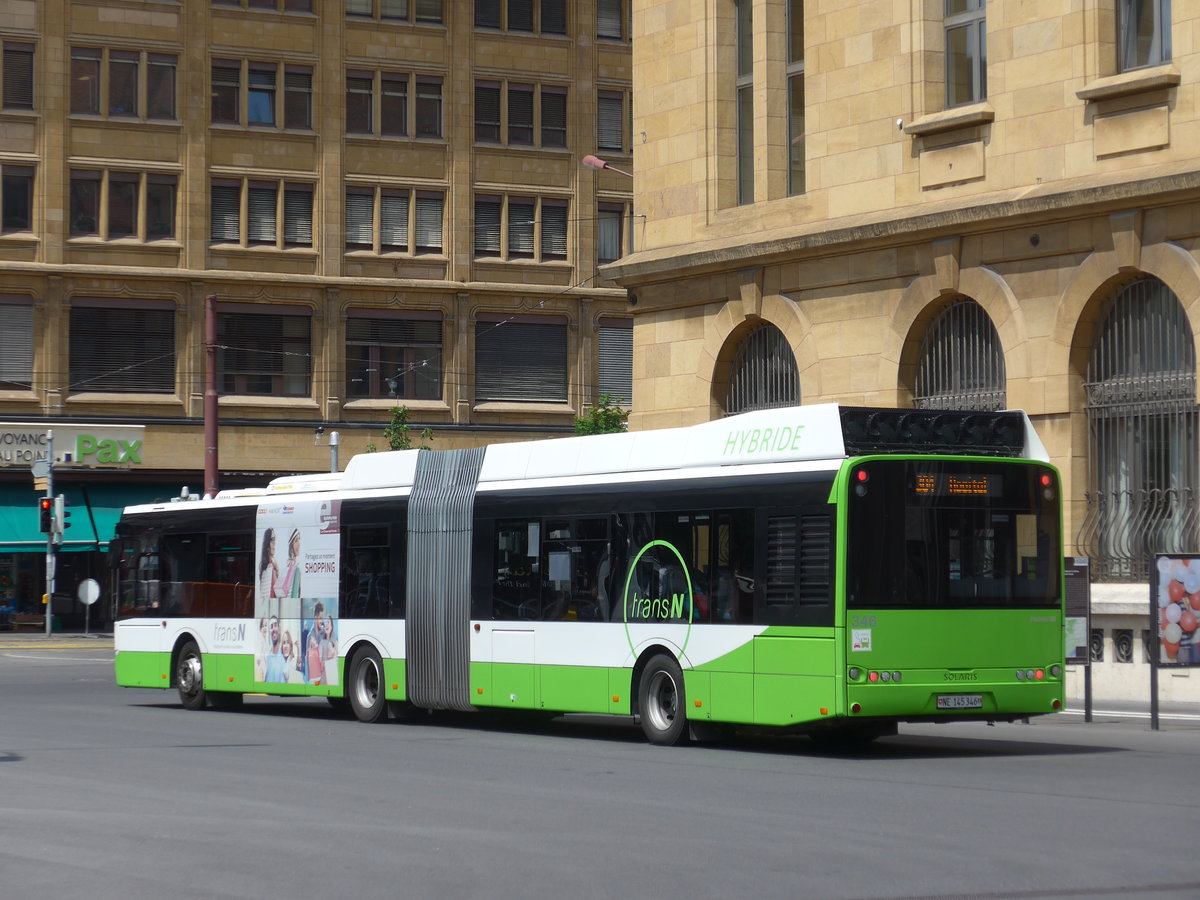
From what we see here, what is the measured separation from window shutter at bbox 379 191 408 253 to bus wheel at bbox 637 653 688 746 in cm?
3492

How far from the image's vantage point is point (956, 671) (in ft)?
52.8

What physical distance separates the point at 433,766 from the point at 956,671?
425cm

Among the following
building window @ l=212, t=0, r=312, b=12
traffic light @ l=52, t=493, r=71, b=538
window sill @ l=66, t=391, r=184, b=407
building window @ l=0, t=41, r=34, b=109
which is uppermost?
building window @ l=212, t=0, r=312, b=12

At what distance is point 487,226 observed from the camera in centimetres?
5269

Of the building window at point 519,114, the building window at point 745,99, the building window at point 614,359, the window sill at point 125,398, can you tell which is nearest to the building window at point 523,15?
the building window at point 519,114

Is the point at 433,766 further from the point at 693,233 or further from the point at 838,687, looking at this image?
the point at 693,233

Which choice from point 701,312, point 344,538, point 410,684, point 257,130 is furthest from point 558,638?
point 257,130

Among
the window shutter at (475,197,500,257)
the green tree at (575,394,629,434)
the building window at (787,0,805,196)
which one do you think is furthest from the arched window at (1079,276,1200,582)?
the window shutter at (475,197,500,257)

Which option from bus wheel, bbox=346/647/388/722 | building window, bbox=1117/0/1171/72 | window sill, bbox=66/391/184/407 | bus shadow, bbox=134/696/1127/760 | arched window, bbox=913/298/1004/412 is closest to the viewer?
bus shadow, bbox=134/696/1127/760

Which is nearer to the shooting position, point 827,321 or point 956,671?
point 956,671

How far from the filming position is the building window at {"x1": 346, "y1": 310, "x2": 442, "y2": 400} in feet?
168

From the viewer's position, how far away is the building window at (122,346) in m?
48.8

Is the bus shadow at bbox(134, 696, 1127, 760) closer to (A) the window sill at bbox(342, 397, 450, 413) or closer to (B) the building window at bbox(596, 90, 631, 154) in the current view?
(A) the window sill at bbox(342, 397, 450, 413)

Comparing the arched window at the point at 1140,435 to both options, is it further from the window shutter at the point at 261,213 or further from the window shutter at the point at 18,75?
the window shutter at the point at 18,75
